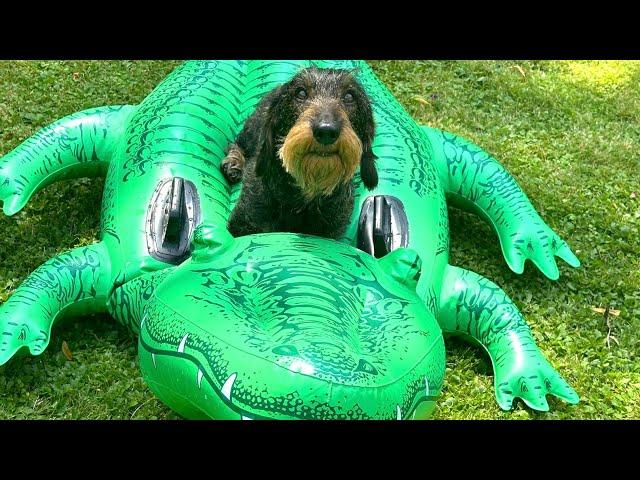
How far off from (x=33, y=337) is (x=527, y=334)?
2.55 m

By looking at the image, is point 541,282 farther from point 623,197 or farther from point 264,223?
point 264,223

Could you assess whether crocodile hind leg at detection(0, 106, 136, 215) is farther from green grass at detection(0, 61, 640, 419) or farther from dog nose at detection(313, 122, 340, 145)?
dog nose at detection(313, 122, 340, 145)

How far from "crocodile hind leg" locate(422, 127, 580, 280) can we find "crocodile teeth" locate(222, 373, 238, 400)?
2753 mm

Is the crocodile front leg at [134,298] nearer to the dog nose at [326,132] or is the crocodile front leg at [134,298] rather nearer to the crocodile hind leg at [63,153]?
the dog nose at [326,132]

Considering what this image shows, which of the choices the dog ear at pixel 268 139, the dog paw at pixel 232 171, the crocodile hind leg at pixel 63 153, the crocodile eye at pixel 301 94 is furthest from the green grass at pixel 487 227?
the crocodile eye at pixel 301 94

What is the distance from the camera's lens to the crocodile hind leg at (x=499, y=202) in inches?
223

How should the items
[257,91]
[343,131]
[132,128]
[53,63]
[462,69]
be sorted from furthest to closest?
[462,69] < [53,63] < [257,91] < [132,128] < [343,131]

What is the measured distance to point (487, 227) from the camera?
20.5ft

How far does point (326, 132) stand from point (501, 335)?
1.57 meters

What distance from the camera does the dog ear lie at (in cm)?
466

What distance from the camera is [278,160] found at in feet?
15.3

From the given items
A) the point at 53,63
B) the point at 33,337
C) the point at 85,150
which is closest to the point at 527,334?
the point at 33,337

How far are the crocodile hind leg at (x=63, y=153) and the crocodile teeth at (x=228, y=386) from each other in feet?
8.94

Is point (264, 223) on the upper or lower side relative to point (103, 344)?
upper
